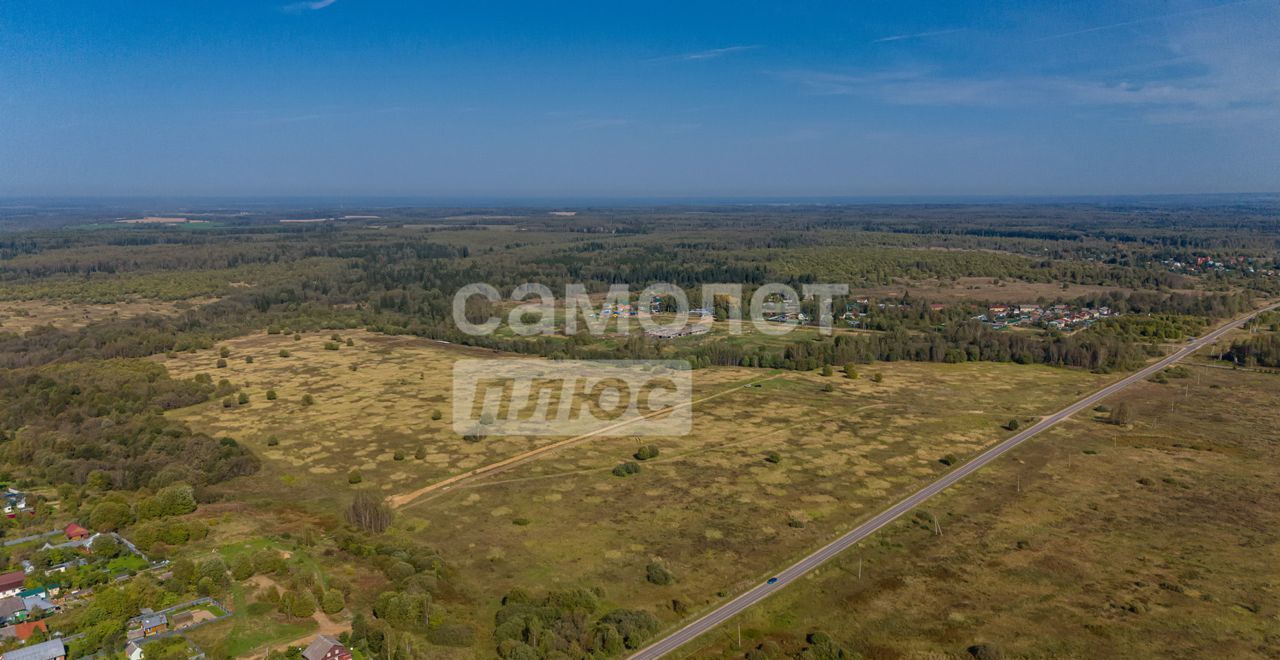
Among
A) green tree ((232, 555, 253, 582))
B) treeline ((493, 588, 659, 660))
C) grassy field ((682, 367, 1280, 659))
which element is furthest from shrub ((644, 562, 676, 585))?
green tree ((232, 555, 253, 582))

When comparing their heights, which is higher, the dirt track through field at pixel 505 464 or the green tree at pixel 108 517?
the green tree at pixel 108 517

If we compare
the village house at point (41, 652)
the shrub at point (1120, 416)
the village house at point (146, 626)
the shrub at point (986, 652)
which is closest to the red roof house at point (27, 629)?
the village house at point (41, 652)

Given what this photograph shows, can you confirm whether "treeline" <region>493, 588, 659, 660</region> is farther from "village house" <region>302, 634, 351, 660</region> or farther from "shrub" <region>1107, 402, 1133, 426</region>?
"shrub" <region>1107, 402, 1133, 426</region>

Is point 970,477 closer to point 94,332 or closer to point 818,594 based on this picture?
point 818,594

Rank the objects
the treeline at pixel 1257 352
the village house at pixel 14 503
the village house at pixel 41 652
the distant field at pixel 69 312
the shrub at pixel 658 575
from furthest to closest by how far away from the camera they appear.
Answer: the distant field at pixel 69 312
the treeline at pixel 1257 352
the village house at pixel 14 503
the shrub at pixel 658 575
the village house at pixel 41 652

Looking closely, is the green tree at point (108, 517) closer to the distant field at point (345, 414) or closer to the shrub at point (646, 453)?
the distant field at point (345, 414)
